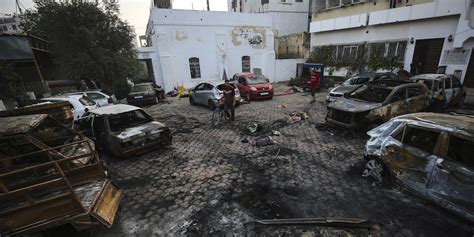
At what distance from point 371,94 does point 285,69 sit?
15.1 m

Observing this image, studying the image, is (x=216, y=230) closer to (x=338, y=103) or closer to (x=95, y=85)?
(x=338, y=103)

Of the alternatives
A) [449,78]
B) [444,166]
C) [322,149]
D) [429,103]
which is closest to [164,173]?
[322,149]

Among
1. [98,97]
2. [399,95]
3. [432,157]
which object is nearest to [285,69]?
[399,95]

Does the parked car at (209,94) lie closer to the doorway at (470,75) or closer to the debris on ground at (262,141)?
the debris on ground at (262,141)

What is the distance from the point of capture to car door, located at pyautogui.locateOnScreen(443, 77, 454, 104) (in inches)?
332

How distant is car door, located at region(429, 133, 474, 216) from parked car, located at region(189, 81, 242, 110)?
915 cm

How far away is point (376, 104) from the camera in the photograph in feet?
21.6

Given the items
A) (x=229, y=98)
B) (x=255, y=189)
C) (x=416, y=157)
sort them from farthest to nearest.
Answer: (x=229, y=98) → (x=255, y=189) → (x=416, y=157)

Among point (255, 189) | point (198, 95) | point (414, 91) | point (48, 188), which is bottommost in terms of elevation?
point (255, 189)

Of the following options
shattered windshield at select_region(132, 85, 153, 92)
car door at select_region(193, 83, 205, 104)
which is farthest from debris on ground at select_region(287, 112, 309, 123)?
shattered windshield at select_region(132, 85, 153, 92)

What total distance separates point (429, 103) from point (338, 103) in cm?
349

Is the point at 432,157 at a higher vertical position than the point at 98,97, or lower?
lower

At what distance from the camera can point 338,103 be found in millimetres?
7395

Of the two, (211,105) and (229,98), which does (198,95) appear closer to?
(211,105)
